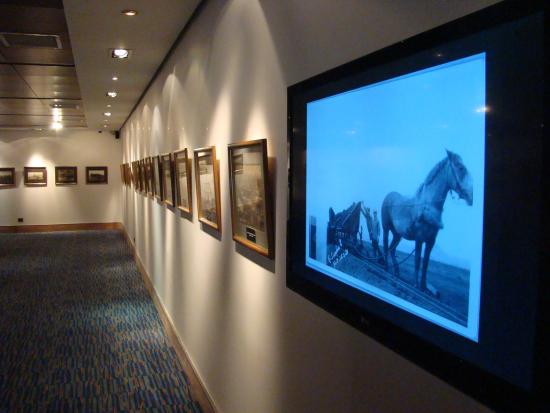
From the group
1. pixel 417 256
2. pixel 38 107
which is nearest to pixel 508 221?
pixel 417 256

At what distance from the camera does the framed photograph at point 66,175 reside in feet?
44.4

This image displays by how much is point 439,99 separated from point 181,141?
345 centimetres

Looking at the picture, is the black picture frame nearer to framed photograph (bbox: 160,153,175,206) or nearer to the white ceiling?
the white ceiling

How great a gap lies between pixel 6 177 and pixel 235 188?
13.0 m

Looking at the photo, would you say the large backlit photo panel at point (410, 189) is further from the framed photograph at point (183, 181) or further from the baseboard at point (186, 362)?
the framed photograph at point (183, 181)

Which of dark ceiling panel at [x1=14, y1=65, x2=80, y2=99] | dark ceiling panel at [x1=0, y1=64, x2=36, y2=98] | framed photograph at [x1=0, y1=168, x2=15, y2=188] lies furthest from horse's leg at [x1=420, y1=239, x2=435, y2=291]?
framed photograph at [x1=0, y1=168, x2=15, y2=188]

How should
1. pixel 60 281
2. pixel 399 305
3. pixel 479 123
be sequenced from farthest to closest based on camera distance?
pixel 60 281 < pixel 399 305 < pixel 479 123

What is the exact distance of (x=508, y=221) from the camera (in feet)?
2.77

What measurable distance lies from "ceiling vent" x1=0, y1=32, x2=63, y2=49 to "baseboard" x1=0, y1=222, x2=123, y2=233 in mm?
9708

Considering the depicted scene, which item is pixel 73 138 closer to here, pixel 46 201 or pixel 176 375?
pixel 46 201

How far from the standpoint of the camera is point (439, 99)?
100cm

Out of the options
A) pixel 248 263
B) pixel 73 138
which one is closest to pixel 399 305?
pixel 248 263

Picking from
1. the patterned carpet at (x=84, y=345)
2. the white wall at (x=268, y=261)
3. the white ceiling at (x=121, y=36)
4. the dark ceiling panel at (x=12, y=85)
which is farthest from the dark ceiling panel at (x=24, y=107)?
the white wall at (x=268, y=261)

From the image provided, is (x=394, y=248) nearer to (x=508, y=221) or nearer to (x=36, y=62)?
(x=508, y=221)
